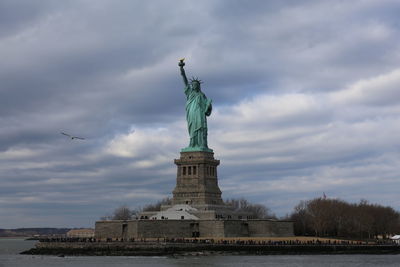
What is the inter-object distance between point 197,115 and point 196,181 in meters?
7.70

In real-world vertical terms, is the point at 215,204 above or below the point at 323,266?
above

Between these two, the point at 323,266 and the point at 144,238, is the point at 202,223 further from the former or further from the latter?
the point at 323,266

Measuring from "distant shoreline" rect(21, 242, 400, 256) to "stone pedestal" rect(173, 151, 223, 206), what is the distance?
1296cm

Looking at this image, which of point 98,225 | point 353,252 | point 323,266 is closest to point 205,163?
point 98,225

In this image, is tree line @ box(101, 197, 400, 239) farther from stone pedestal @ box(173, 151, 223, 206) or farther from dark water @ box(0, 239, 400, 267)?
dark water @ box(0, 239, 400, 267)

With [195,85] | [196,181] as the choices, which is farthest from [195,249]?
[195,85]

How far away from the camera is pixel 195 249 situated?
5844 cm

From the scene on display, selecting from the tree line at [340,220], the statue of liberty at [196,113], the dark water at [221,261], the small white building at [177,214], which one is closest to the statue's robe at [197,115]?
the statue of liberty at [196,113]

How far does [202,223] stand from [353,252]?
15042mm

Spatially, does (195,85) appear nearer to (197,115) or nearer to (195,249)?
(197,115)

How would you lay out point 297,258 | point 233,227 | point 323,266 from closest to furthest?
1. point 323,266
2. point 297,258
3. point 233,227

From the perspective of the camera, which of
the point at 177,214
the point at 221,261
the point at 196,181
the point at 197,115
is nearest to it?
the point at 221,261

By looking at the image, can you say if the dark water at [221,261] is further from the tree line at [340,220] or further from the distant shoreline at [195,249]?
the tree line at [340,220]

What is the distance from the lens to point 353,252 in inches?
2436
